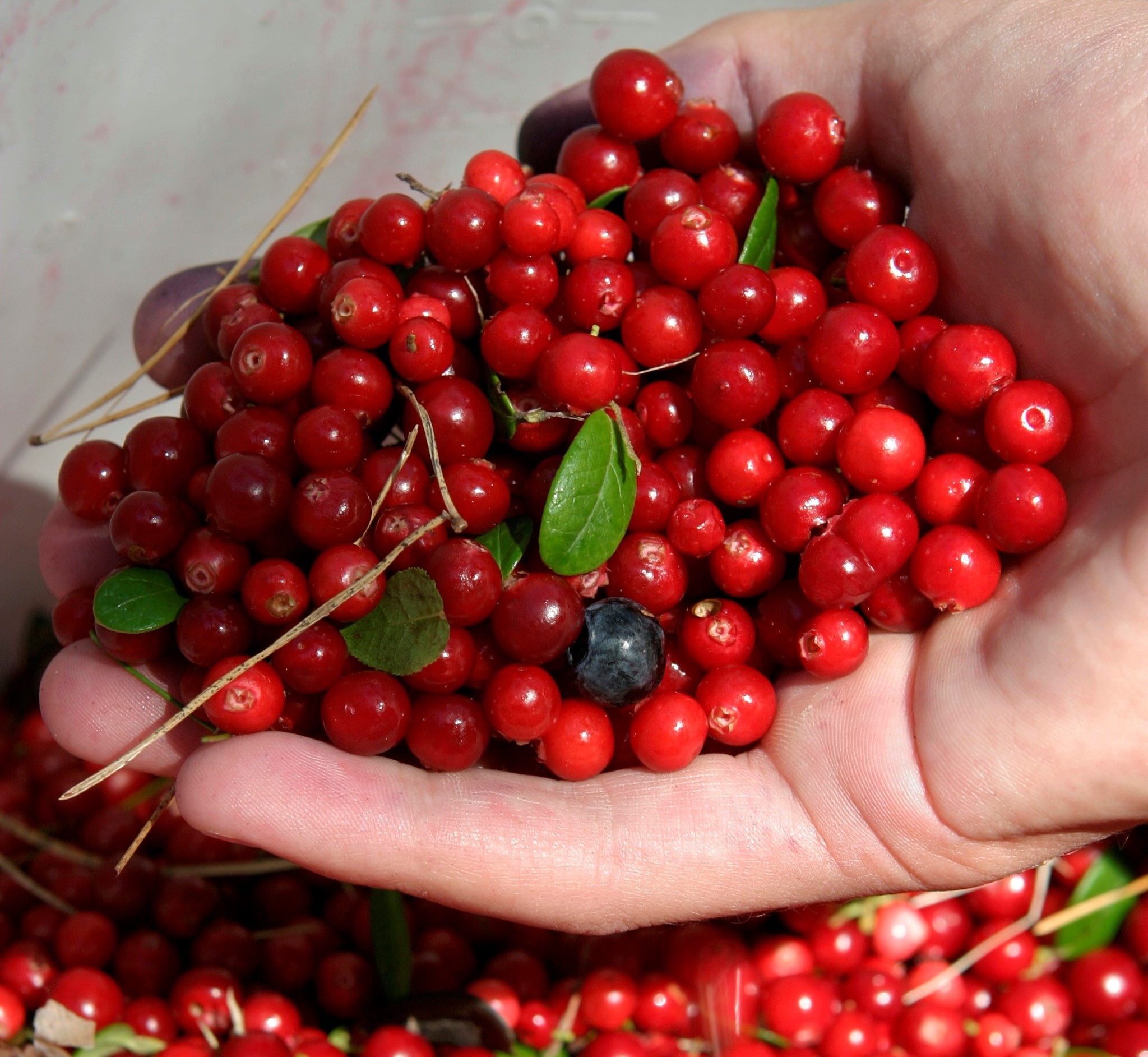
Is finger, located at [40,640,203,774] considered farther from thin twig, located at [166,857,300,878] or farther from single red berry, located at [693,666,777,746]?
single red berry, located at [693,666,777,746]

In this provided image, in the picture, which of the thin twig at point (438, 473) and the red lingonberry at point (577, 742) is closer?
the thin twig at point (438, 473)

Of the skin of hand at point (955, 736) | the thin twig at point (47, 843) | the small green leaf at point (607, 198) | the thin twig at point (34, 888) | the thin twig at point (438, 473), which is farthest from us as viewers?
the thin twig at point (47, 843)

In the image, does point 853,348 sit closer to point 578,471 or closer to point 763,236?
point 763,236

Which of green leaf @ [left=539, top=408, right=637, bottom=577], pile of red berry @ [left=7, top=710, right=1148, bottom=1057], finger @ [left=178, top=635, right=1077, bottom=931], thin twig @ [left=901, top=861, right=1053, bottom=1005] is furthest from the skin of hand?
thin twig @ [left=901, top=861, right=1053, bottom=1005]

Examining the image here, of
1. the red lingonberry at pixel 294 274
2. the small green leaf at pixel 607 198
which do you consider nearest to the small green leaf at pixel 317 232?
the red lingonberry at pixel 294 274

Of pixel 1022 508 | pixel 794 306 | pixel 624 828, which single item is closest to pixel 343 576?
pixel 624 828

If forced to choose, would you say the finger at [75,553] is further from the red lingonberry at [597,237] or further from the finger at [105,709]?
the red lingonberry at [597,237]
